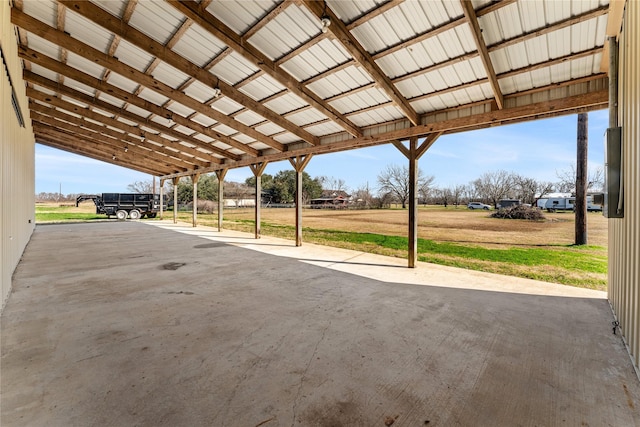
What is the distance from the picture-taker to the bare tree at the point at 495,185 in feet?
114

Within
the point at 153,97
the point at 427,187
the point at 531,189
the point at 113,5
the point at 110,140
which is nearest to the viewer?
the point at 113,5

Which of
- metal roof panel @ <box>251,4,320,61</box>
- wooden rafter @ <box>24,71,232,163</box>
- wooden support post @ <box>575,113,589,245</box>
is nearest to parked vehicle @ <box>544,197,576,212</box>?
wooden support post @ <box>575,113,589,245</box>

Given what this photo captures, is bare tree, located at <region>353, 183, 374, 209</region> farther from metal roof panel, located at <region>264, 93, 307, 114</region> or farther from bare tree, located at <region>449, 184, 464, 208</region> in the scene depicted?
metal roof panel, located at <region>264, 93, 307, 114</region>

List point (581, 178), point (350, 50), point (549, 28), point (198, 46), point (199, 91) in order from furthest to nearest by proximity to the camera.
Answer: point (581, 178)
point (199, 91)
point (198, 46)
point (350, 50)
point (549, 28)

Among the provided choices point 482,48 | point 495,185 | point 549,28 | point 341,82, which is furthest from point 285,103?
point 495,185

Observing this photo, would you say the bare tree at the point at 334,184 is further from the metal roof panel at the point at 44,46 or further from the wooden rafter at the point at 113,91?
the metal roof panel at the point at 44,46

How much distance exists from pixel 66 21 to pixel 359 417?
22.9ft

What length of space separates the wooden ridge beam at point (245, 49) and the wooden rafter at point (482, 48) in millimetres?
2983

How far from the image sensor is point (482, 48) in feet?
11.7

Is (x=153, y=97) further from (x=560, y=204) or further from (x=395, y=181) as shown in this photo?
(x=560, y=204)

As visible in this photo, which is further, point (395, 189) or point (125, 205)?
point (395, 189)

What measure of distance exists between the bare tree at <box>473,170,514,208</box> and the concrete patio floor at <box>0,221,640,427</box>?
3541 cm

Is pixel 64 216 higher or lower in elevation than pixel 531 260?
higher

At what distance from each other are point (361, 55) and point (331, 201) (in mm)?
38096
